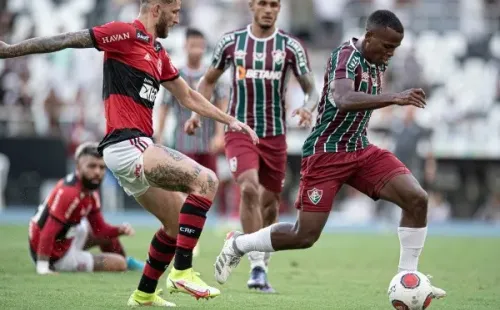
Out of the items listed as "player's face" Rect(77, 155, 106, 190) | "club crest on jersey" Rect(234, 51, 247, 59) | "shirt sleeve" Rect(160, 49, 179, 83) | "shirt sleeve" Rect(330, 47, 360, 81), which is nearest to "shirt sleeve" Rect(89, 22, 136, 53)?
"shirt sleeve" Rect(160, 49, 179, 83)

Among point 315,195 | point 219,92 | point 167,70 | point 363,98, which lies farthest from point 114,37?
point 219,92

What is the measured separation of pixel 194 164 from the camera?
7.46 metres

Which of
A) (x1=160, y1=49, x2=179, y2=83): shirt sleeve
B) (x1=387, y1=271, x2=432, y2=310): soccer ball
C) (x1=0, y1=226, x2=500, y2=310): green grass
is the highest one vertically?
(x1=160, y1=49, x2=179, y2=83): shirt sleeve

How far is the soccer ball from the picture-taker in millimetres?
7227

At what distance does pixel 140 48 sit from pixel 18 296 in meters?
2.43

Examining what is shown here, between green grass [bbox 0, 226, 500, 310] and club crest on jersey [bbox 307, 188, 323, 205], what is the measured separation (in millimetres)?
874

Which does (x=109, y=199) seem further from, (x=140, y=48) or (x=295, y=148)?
(x=140, y=48)

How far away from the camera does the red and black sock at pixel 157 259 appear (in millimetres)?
7699

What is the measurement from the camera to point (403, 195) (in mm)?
7777

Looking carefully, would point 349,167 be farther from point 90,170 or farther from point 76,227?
point 76,227

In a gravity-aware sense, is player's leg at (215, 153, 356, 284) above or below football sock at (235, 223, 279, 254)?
above

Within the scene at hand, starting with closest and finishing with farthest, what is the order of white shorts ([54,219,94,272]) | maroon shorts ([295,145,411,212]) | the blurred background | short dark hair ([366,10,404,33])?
short dark hair ([366,10,404,33]) < maroon shorts ([295,145,411,212]) < white shorts ([54,219,94,272]) < the blurred background

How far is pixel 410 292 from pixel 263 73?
12.2ft

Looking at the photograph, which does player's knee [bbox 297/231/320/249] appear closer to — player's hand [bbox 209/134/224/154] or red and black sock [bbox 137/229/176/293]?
red and black sock [bbox 137/229/176/293]
